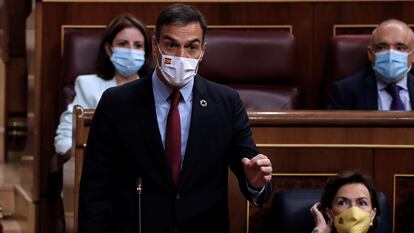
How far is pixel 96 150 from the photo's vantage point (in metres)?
1.37

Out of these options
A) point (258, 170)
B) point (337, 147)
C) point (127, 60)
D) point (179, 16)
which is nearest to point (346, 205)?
point (337, 147)

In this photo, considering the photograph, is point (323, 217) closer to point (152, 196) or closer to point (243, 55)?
point (152, 196)

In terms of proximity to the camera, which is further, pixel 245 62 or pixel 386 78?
pixel 245 62

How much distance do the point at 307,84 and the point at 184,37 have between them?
99 cm

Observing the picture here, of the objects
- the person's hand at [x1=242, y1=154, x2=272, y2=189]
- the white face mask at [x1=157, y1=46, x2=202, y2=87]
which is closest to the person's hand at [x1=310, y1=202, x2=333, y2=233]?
the person's hand at [x1=242, y1=154, x2=272, y2=189]

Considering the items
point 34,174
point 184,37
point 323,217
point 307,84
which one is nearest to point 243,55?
point 307,84

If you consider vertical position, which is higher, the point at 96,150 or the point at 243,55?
the point at 243,55

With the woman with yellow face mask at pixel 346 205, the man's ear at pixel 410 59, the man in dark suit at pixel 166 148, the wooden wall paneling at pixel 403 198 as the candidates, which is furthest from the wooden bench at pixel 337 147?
the man's ear at pixel 410 59

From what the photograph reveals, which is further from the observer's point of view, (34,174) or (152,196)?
(34,174)

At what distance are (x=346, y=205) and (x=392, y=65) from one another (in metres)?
0.57

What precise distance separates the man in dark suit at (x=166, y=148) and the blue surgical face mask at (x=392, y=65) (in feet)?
2.34

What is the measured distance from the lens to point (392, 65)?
2.04 meters

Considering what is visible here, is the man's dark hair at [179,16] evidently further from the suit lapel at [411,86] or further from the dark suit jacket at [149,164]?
the suit lapel at [411,86]

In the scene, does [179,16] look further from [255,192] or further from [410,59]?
[410,59]
